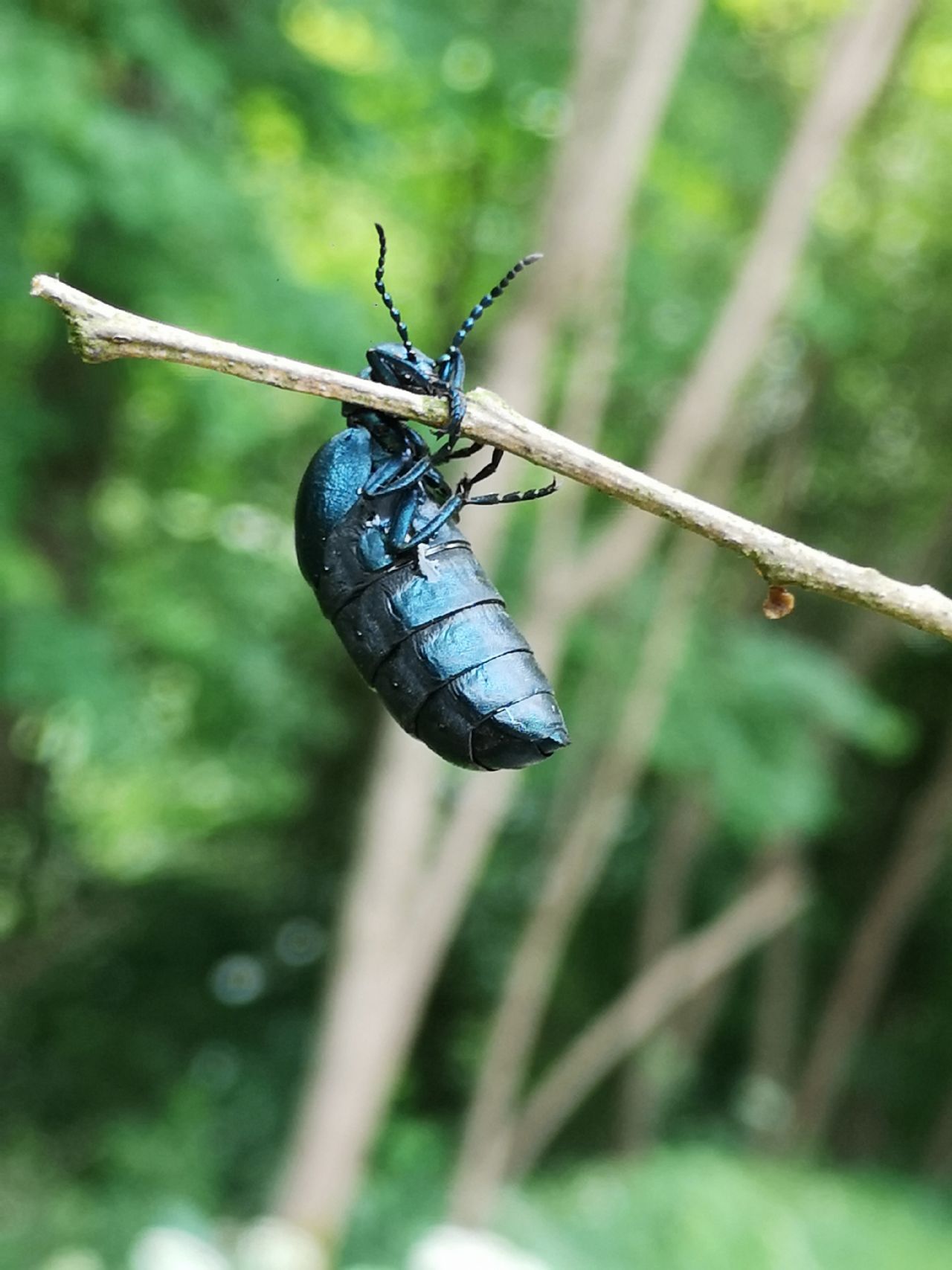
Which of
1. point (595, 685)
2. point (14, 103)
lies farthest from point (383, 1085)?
point (14, 103)

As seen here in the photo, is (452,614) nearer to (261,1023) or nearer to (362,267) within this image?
(362,267)

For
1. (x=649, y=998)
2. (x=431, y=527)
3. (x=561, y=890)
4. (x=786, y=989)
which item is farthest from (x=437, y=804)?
(x=786, y=989)

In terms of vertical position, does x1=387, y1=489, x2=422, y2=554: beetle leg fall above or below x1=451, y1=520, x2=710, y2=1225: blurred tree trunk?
below

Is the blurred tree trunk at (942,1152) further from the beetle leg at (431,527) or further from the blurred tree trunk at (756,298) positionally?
the beetle leg at (431,527)

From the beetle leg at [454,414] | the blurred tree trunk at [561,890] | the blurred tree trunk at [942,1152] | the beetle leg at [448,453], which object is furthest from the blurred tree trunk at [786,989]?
the beetle leg at [454,414]

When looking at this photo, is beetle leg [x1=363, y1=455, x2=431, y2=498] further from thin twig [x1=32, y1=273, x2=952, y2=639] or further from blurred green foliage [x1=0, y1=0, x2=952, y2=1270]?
blurred green foliage [x1=0, y1=0, x2=952, y2=1270]

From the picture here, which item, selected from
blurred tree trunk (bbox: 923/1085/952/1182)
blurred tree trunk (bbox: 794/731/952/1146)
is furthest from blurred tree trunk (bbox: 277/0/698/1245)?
blurred tree trunk (bbox: 923/1085/952/1182)

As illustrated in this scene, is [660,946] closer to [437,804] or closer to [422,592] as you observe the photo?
[437,804]
